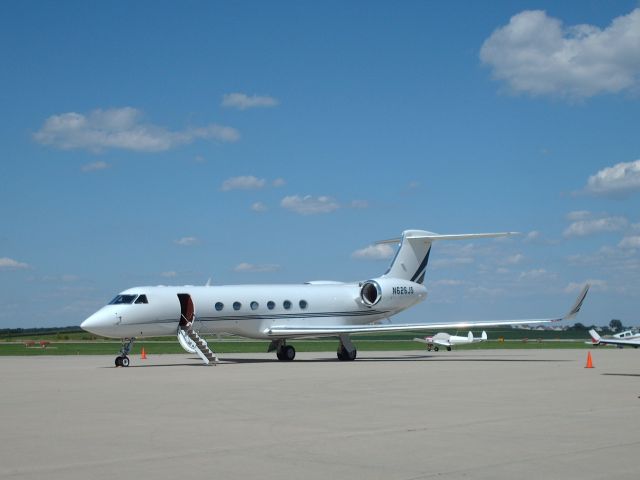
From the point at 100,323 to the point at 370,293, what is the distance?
38.3 feet

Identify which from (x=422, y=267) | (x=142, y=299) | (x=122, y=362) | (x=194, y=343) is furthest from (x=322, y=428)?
(x=422, y=267)

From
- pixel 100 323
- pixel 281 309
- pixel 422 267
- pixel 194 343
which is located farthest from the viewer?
pixel 422 267

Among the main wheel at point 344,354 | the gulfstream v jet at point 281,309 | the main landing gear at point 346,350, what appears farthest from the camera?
the main wheel at point 344,354

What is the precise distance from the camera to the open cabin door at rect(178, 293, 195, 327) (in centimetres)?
3072

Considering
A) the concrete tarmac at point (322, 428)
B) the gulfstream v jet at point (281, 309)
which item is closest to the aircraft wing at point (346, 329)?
the gulfstream v jet at point (281, 309)

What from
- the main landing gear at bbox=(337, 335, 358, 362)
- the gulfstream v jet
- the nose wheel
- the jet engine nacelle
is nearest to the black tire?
the gulfstream v jet

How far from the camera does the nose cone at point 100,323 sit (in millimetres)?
28406

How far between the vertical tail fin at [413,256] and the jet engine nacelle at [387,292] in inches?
27.0

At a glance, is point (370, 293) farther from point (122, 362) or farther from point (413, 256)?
point (122, 362)

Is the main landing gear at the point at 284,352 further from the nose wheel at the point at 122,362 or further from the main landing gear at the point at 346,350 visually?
the nose wheel at the point at 122,362

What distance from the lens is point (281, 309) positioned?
33156mm

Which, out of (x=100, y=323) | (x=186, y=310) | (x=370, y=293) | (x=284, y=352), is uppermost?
(x=370, y=293)

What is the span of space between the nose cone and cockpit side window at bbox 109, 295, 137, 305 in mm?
705

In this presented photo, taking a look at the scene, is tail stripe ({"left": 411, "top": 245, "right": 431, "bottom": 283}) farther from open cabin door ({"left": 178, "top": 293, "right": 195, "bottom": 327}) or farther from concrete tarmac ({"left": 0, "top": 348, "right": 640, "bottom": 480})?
concrete tarmac ({"left": 0, "top": 348, "right": 640, "bottom": 480})
